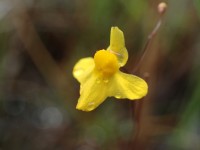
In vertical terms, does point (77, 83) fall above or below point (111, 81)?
below

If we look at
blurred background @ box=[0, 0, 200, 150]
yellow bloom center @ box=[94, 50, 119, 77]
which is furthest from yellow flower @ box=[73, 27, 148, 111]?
blurred background @ box=[0, 0, 200, 150]

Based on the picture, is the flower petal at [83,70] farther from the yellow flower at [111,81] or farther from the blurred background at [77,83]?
the blurred background at [77,83]

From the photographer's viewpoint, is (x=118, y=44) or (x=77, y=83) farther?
(x=77, y=83)

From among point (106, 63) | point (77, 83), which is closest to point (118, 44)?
point (106, 63)

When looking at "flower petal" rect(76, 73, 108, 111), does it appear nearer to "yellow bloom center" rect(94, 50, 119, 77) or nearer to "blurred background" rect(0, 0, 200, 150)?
"yellow bloom center" rect(94, 50, 119, 77)

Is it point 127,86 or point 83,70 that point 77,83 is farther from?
point 127,86

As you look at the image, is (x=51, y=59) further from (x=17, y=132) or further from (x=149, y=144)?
(x=149, y=144)

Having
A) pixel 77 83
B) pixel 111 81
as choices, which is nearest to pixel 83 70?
pixel 111 81
